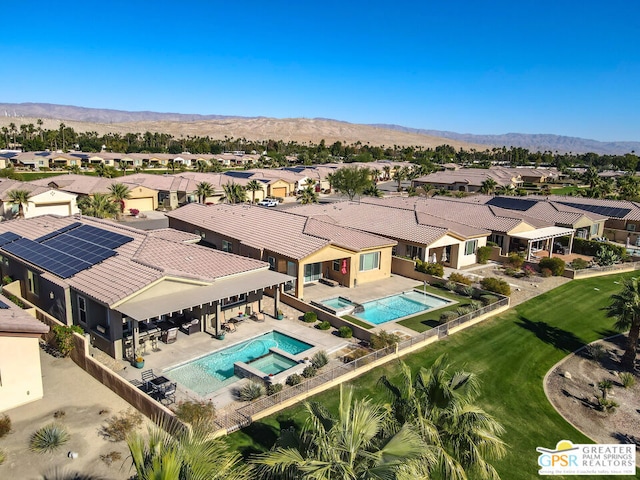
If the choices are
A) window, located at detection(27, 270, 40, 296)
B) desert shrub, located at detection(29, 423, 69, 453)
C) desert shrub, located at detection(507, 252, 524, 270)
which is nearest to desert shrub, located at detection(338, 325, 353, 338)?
desert shrub, located at detection(29, 423, 69, 453)

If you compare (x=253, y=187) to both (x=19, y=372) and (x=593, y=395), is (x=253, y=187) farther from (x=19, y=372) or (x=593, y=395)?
(x=593, y=395)

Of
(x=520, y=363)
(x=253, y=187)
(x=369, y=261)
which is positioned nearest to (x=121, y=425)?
(x=520, y=363)

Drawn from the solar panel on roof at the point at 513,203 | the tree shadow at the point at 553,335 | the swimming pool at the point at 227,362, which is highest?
the solar panel on roof at the point at 513,203

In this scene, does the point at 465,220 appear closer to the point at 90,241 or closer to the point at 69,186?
the point at 90,241

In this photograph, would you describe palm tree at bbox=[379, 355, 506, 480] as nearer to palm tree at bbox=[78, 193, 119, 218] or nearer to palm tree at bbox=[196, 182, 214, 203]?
palm tree at bbox=[78, 193, 119, 218]
